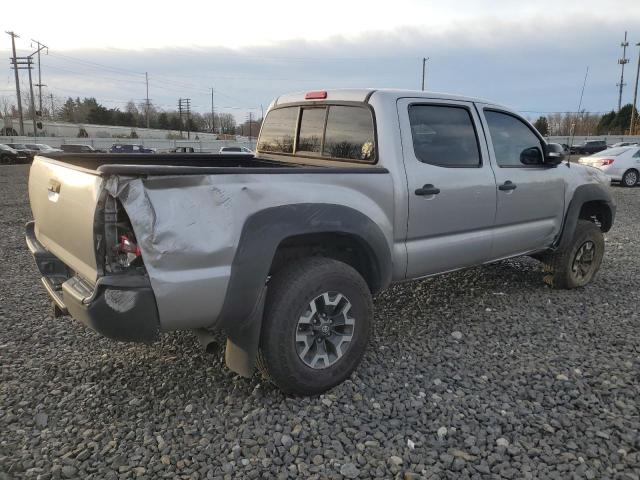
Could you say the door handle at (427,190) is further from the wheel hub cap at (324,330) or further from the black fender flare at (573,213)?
the black fender flare at (573,213)

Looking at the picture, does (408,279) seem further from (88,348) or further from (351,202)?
(88,348)

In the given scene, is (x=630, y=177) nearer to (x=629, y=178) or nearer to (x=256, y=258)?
(x=629, y=178)

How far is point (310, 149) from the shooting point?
432 centimetres

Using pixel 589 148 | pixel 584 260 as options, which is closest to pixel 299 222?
pixel 584 260

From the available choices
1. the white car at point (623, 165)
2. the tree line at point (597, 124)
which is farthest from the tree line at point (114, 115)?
the white car at point (623, 165)

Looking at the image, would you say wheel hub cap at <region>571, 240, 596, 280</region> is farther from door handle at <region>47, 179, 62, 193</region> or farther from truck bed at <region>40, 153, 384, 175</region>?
door handle at <region>47, 179, 62, 193</region>

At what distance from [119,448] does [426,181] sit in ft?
8.54

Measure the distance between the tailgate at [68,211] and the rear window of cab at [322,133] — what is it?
6.30ft

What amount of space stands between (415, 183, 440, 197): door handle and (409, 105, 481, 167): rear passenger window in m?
0.20

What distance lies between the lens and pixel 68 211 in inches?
113

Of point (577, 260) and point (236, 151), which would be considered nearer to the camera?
point (577, 260)

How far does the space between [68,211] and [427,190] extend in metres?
2.36

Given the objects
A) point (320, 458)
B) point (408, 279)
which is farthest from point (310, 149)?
point (320, 458)

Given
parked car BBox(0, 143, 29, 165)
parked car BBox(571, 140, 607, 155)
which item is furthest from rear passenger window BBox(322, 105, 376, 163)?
parked car BBox(571, 140, 607, 155)
